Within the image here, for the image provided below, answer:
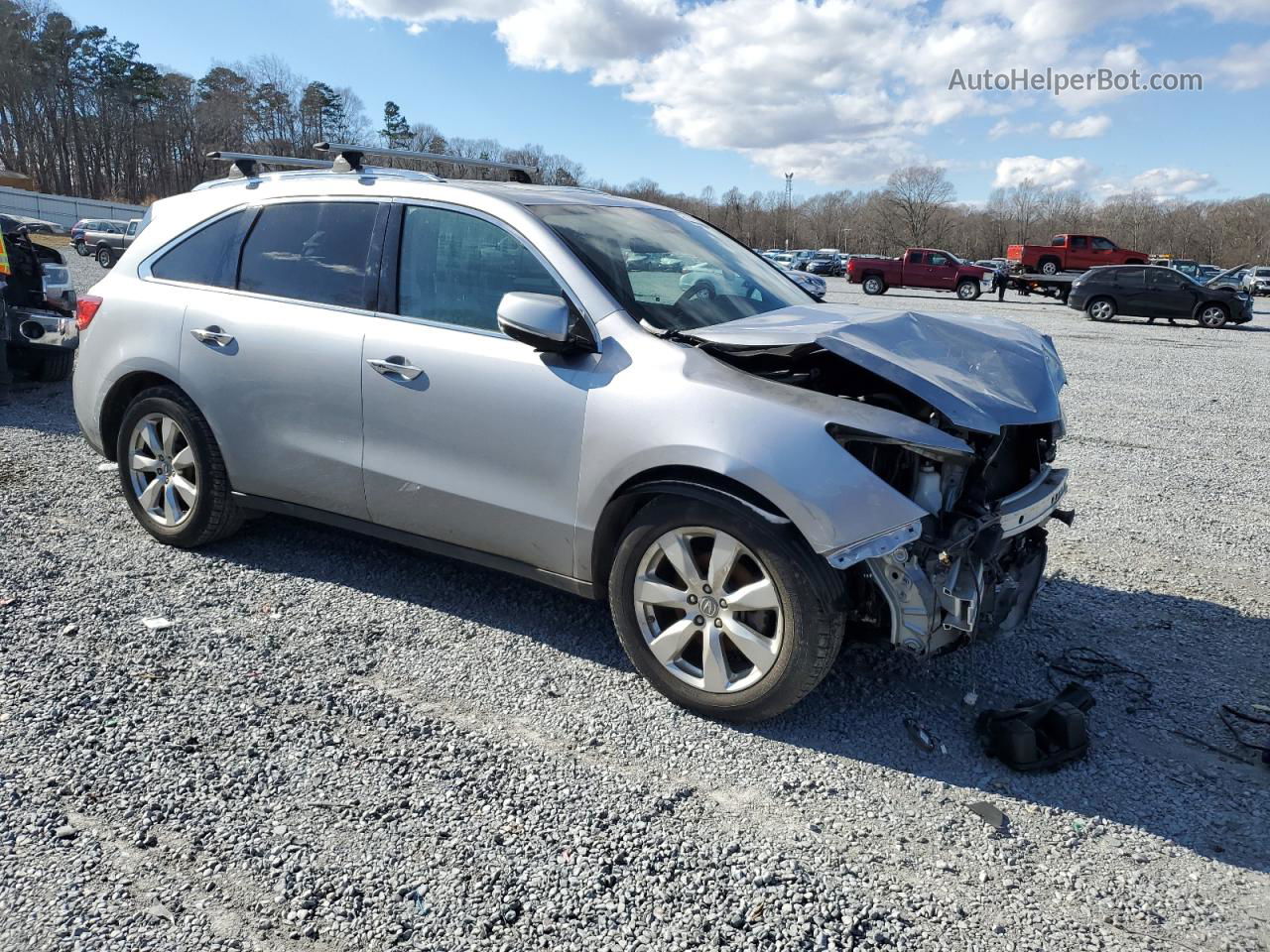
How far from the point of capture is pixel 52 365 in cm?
912

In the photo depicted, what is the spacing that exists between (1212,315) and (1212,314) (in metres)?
0.03

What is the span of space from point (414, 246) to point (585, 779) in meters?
2.38

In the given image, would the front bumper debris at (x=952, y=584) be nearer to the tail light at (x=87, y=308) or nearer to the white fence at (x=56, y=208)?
the tail light at (x=87, y=308)

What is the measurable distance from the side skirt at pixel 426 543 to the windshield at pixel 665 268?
110 cm

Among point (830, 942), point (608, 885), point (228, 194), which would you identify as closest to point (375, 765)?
point (608, 885)

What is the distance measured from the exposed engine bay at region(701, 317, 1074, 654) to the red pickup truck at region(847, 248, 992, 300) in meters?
35.7

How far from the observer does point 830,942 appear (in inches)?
91.1

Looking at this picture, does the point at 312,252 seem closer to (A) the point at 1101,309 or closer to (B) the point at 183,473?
(B) the point at 183,473

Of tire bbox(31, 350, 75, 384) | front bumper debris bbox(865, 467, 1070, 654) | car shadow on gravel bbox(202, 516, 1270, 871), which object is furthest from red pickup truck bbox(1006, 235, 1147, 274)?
front bumper debris bbox(865, 467, 1070, 654)

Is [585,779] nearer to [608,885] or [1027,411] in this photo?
[608,885]

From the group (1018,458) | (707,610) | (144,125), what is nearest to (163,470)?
(707,610)

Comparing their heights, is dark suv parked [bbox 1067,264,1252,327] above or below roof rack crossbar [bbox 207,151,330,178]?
below

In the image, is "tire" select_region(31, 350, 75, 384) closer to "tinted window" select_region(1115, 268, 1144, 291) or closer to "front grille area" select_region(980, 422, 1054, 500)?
"front grille area" select_region(980, 422, 1054, 500)

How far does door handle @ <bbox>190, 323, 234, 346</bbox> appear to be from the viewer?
436cm
